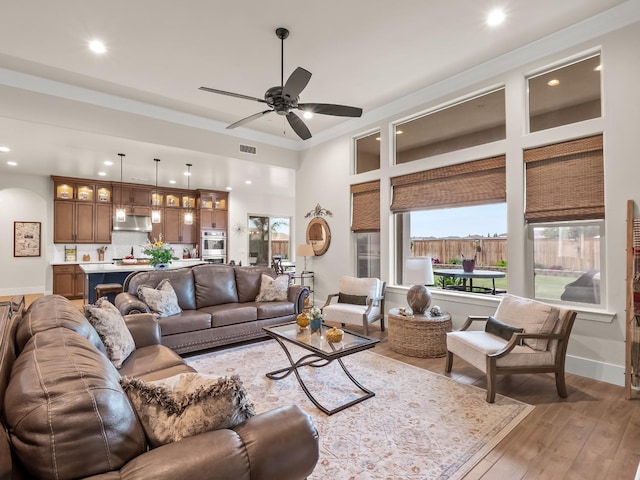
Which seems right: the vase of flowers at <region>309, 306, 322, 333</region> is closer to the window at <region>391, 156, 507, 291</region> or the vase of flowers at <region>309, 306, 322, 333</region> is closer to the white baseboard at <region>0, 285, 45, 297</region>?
the window at <region>391, 156, 507, 291</region>

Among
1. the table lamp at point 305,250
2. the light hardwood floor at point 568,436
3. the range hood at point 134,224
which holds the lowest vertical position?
the light hardwood floor at point 568,436

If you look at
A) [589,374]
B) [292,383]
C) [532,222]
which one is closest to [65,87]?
[292,383]

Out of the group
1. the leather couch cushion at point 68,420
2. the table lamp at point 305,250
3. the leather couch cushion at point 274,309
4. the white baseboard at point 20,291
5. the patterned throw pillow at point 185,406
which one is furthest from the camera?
the white baseboard at point 20,291

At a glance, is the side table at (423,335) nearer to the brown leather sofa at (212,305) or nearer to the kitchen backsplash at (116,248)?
the brown leather sofa at (212,305)

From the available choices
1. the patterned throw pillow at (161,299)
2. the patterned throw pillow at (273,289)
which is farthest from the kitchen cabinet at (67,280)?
the patterned throw pillow at (273,289)

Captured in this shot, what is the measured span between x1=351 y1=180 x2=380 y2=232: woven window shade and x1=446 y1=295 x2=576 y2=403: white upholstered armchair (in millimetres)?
2585

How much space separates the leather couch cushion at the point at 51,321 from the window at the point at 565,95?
445cm

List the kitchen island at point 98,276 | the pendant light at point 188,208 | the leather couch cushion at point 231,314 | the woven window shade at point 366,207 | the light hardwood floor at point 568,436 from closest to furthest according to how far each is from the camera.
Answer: the light hardwood floor at point 568,436, the leather couch cushion at point 231,314, the woven window shade at point 366,207, the kitchen island at point 98,276, the pendant light at point 188,208

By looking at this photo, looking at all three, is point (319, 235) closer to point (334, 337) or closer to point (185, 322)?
point (185, 322)

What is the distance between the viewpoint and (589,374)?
126 inches

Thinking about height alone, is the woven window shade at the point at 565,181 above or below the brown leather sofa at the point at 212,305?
above

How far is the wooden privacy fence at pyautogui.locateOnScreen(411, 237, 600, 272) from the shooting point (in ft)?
11.1

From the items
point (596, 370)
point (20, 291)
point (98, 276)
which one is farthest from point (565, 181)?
point (20, 291)

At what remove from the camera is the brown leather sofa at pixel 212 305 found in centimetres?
375
